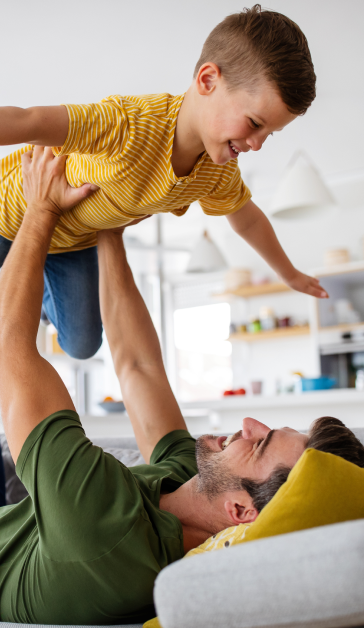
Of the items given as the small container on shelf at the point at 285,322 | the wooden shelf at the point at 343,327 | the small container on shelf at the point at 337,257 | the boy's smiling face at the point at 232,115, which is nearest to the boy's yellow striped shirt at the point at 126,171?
the boy's smiling face at the point at 232,115

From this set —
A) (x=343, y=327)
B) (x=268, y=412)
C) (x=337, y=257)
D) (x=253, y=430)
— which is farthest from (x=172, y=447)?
(x=337, y=257)

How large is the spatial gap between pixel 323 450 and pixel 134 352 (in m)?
0.73

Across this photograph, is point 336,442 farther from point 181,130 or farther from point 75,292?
point 75,292

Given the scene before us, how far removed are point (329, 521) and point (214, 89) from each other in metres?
1.06

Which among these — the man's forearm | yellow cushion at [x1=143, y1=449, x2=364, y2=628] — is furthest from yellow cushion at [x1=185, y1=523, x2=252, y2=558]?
the man's forearm

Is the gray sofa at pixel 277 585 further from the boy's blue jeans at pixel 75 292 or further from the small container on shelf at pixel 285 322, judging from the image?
the small container on shelf at pixel 285 322

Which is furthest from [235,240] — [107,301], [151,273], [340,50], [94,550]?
[94,550]

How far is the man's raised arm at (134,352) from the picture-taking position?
1643mm

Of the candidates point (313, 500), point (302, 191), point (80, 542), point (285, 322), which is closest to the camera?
point (313, 500)

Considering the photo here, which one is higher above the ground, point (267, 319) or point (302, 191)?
point (302, 191)

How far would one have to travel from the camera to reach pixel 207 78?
1.47 m

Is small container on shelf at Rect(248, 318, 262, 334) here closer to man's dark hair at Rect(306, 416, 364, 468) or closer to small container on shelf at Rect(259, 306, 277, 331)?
small container on shelf at Rect(259, 306, 277, 331)

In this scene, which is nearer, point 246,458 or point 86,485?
point 86,485

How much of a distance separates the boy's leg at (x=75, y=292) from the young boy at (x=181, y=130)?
0.43 feet
